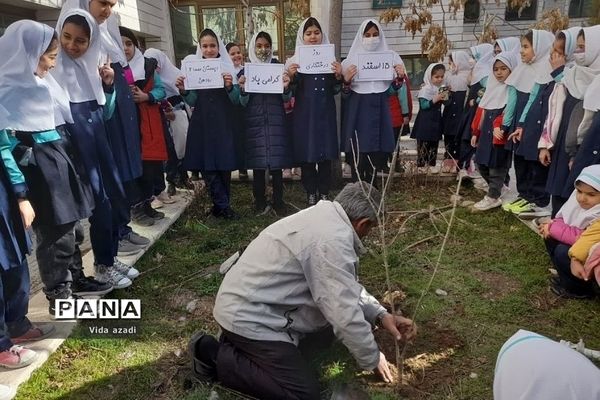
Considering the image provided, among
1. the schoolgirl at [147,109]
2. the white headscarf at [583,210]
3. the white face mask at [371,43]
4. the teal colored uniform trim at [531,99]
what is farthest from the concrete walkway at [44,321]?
the teal colored uniform trim at [531,99]

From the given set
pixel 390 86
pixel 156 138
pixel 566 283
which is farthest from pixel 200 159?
pixel 566 283

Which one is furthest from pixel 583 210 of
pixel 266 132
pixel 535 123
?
pixel 266 132

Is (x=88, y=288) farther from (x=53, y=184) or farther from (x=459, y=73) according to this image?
(x=459, y=73)

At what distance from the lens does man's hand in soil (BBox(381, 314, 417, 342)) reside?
88.4 inches

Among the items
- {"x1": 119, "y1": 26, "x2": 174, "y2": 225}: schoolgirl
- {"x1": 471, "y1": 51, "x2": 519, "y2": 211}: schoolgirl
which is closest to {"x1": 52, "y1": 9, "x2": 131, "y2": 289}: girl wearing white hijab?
{"x1": 119, "y1": 26, "x2": 174, "y2": 225}: schoolgirl

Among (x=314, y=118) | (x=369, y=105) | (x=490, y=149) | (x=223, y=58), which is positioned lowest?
(x=490, y=149)

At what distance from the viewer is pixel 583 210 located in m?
2.87

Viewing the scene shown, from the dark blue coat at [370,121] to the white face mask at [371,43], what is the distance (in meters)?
0.47

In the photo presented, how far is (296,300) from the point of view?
6.72ft

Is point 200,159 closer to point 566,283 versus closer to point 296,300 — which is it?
point 296,300

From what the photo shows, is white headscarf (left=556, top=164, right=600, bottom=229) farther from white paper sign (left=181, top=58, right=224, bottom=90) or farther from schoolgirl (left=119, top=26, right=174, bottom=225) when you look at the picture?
schoolgirl (left=119, top=26, right=174, bottom=225)

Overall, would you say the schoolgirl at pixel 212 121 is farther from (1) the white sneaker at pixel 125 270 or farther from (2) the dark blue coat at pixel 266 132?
(1) the white sneaker at pixel 125 270

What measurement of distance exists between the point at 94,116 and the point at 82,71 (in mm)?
286

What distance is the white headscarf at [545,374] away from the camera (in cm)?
106
